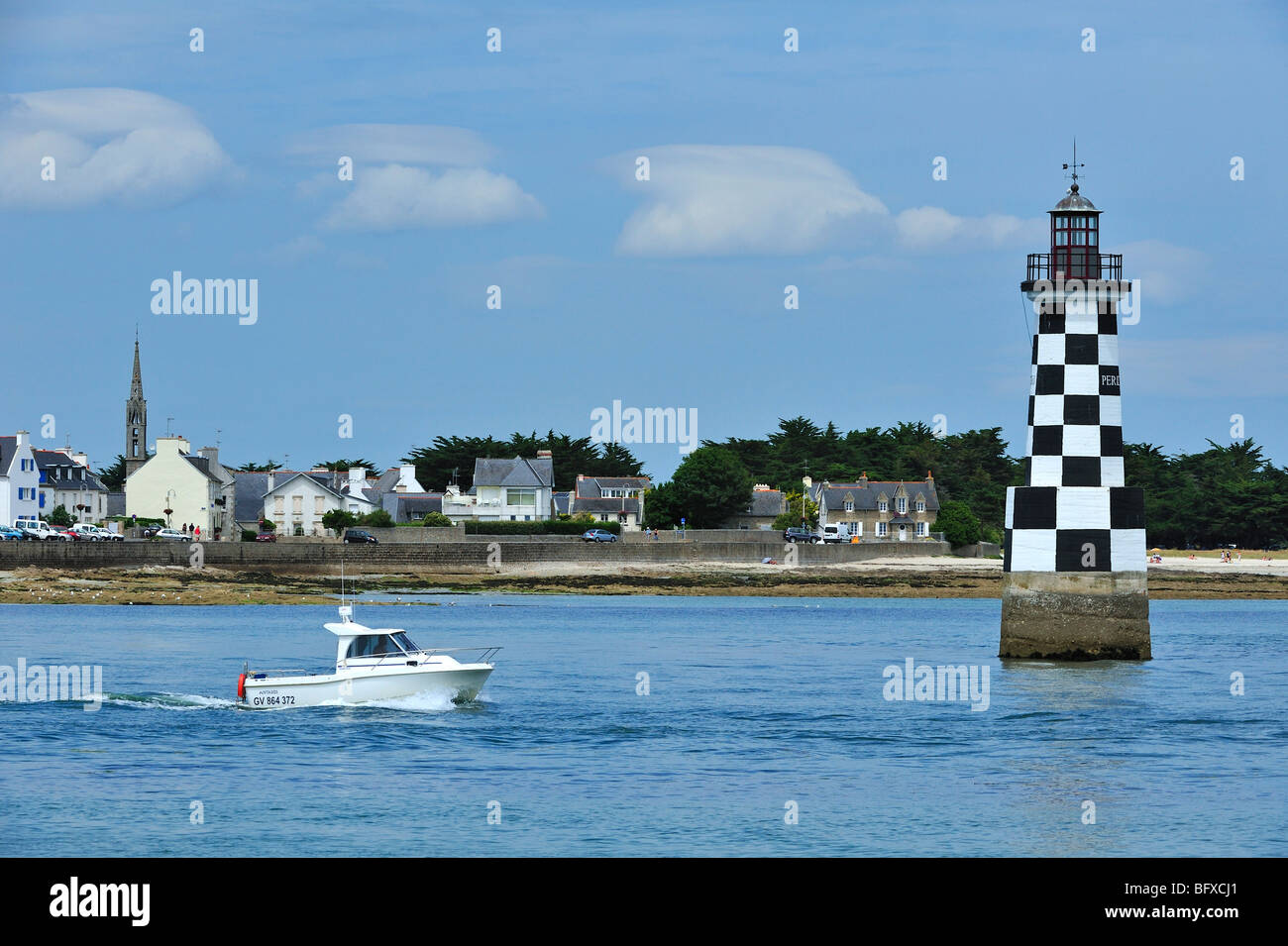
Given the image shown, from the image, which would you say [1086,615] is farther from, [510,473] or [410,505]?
[410,505]

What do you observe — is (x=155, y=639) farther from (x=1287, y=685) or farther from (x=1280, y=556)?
(x=1280, y=556)

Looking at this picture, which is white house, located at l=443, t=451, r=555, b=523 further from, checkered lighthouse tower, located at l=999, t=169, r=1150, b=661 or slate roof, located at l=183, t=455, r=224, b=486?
checkered lighthouse tower, located at l=999, t=169, r=1150, b=661

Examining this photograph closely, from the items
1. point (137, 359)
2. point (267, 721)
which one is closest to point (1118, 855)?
point (267, 721)

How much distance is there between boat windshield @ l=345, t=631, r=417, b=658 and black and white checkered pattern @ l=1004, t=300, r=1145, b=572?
1320 centimetres

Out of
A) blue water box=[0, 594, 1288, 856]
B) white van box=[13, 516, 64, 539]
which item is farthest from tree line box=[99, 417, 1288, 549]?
blue water box=[0, 594, 1288, 856]

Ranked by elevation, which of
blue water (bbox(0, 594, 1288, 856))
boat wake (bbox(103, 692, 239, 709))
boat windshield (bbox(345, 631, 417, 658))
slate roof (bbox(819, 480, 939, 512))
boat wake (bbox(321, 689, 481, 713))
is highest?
slate roof (bbox(819, 480, 939, 512))

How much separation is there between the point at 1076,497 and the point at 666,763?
12367 mm

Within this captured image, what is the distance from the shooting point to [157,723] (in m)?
29.1

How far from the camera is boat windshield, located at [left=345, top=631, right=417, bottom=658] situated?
2947 centimetres

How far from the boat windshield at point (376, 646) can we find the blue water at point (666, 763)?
112cm

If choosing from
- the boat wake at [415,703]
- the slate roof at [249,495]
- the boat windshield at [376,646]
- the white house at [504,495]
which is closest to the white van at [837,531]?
the white house at [504,495]

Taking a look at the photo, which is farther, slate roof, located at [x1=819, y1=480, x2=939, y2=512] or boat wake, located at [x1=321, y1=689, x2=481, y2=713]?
slate roof, located at [x1=819, y1=480, x2=939, y2=512]

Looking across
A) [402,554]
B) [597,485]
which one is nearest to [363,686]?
[402,554]
